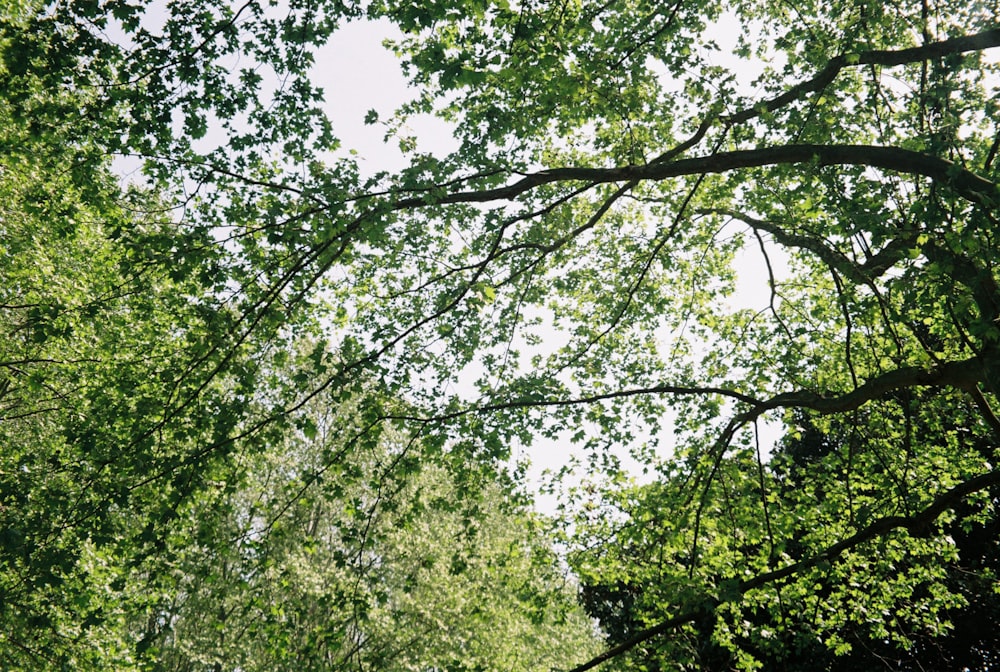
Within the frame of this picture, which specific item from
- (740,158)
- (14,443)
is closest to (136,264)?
(740,158)

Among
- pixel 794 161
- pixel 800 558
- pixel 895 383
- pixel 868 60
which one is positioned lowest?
pixel 800 558

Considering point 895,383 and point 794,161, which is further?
point 895,383

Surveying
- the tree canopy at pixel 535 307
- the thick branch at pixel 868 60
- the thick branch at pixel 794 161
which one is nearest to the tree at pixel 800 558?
the tree canopy at pixel 535 307

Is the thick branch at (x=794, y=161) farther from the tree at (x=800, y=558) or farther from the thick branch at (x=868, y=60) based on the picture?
the tree at (x=800, y=558)

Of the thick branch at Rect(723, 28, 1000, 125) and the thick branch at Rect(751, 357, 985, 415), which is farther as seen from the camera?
the thick branch at Rect(751, 357, 985, 415)

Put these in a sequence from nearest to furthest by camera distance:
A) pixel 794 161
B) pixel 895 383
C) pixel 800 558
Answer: pixel 794 161
pixel 895 383
pixel 800 558

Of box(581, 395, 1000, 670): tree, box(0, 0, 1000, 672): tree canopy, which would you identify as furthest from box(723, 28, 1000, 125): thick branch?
box(581, 395, 1000, 670): tree

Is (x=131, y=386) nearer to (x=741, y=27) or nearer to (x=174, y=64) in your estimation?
(x=174, y=64)

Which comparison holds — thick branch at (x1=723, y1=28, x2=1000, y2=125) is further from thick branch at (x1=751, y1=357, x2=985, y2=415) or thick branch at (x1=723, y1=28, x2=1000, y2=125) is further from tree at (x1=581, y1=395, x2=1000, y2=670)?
tree at (x1=581, y1=395, x2=1000, y2=670)

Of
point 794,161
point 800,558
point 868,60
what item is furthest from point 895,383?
point 800,558

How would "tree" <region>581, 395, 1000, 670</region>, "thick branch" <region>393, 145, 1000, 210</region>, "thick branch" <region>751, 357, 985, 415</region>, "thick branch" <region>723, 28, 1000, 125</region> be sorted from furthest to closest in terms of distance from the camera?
"tree" <region>581, 395, 1000, 670</region> < "thick branch" <region>751, 357, 985, 415</region> < "thick branch" <region>723, 28, 1000, 125</region> < "thick branch" <region>393, 145, 1000, 210</region>

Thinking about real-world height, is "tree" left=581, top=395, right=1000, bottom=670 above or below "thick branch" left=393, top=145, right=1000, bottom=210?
below

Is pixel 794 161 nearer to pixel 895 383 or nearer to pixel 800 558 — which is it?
pixel 895 383

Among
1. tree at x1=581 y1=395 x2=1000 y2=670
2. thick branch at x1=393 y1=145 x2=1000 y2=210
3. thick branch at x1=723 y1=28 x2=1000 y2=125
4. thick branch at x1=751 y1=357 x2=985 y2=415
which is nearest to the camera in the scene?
thick branch at x1=393 y1=145 x2=1000 y2=210
